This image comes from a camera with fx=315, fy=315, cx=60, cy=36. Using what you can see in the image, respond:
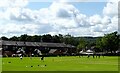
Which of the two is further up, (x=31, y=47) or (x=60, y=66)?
(x=31, y=47)

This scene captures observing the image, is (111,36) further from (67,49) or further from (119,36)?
(67,49)

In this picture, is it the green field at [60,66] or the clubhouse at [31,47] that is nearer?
the green field at [60,66]

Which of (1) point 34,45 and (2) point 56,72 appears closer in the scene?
(2) point 56,72

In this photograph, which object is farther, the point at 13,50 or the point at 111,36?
the point at 111,36

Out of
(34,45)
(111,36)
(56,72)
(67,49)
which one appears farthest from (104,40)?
(56,72)

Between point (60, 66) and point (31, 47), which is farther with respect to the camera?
point (31, 47)

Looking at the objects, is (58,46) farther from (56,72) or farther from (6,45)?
(56,72)

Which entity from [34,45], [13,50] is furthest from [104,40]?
[13,50]

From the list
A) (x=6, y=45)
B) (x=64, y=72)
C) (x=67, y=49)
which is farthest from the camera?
(x=67, y=49)

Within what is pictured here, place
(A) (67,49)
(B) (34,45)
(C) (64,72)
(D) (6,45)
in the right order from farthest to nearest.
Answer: (A) (67,49), (B) (34,45), (D) (6,45), (C) (64,72)

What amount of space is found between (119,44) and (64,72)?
14845 centimetres

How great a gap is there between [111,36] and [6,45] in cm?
5974

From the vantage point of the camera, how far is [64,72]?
32.5m

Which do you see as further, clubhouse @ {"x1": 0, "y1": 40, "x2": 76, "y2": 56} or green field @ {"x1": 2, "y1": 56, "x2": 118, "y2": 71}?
clubhouse @ {"x1": 0, "y1": 40, "x2": 76, "y2": 56}
